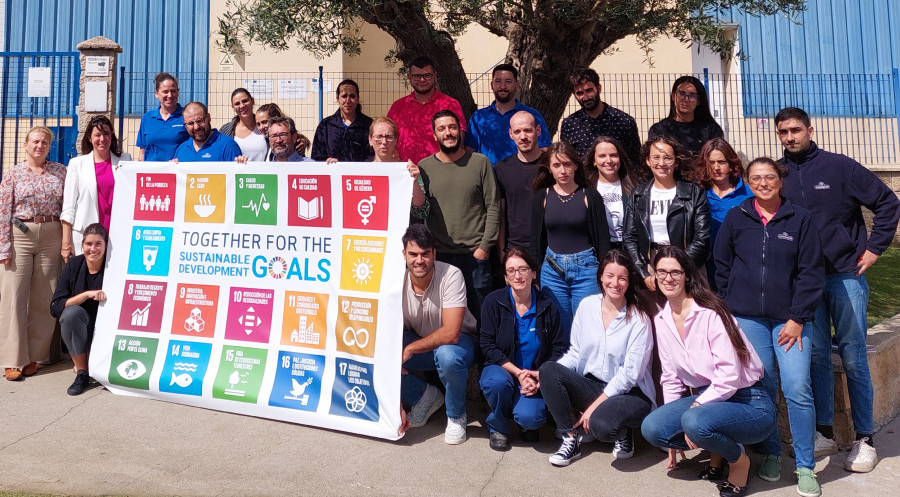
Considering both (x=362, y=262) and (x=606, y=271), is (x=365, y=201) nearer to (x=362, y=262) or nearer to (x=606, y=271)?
(x=362, y=262)

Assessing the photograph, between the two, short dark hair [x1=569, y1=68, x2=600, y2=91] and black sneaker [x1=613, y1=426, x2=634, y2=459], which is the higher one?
short dark hair [x1=569, y1=68, x2=600, y2=91]

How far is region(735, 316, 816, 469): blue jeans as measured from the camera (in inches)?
155

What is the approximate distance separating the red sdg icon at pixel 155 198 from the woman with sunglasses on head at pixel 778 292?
415 cm

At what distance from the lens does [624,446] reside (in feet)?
14.3


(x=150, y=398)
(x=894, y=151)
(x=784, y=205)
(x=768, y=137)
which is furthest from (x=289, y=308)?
(x=894, y=151)

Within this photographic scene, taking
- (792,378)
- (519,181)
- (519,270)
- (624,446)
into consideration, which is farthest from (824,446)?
(519,181)

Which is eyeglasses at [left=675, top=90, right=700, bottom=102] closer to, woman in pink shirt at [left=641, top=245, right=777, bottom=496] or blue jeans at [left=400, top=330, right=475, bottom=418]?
woman in pink shirt at [left=641, top=245, right=777, bottom=496]

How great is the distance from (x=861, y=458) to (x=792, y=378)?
→ 757 millimetres

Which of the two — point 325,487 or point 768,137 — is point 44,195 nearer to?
point 325,487

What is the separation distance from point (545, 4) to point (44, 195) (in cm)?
468

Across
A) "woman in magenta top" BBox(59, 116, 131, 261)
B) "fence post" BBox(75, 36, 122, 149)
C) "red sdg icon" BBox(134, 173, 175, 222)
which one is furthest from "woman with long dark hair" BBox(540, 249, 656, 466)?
"fence post" BBox(75, 36, 122, 149)

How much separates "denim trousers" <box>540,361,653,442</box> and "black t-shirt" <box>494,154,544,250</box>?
1.13m

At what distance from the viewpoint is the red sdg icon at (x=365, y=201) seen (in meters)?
4.86

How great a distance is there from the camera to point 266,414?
193 inches
